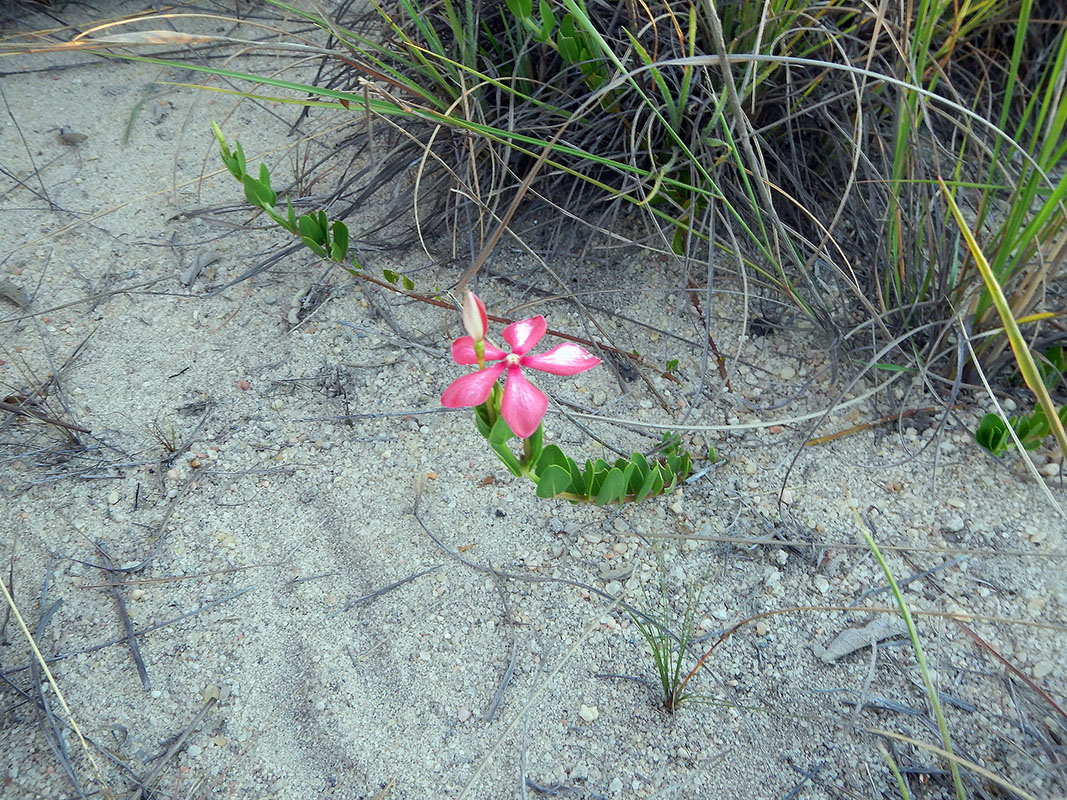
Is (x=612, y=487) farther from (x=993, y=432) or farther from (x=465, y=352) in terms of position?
(x=993, y=432)

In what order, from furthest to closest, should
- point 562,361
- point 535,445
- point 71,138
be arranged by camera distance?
point 71,138
point 535,445
point 562,361

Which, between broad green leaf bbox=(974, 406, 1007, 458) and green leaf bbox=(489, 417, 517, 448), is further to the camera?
broad green leaf bbox=(974, 406, 1007, 458)

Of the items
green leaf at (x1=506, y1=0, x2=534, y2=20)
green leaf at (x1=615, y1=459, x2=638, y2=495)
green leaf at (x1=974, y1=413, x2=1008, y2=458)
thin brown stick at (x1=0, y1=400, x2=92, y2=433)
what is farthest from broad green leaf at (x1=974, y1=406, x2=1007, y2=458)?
thin brown stick at (x1=0, y1=400, x2=92, y2=433)

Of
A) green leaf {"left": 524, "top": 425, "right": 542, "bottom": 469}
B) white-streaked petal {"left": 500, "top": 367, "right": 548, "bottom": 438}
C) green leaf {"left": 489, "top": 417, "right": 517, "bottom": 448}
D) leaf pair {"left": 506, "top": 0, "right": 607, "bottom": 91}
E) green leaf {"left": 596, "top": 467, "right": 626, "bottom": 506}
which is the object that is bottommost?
green leaf {"left": 596, "top": 467, "right": 626, "bottom": 506}

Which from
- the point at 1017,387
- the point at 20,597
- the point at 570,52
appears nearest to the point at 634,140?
the point at 570,52

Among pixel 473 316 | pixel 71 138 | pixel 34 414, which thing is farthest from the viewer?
pixel 71 138

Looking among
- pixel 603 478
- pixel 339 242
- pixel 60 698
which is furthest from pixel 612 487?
pixel 60 698

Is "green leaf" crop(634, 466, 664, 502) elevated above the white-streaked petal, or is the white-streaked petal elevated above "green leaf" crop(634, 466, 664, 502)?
the white-streaked petal

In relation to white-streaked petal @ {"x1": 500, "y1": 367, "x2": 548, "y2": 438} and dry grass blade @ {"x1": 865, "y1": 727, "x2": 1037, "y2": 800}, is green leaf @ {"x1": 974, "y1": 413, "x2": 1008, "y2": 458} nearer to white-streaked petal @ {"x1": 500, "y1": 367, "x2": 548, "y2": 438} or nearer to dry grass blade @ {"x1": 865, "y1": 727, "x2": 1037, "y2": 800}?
dry grass blade @ {"x1": 865, "y1": 727, "x2": 1037, "y2": 800}

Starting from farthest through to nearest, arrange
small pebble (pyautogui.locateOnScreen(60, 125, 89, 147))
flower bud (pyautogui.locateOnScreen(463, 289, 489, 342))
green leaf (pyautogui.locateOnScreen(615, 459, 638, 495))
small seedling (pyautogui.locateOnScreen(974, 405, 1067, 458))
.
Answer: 1. small pebble (pyautogui.locateOnScreen(60, 125, 89, 147))
2. small seedling (pyautogui.locateOnScreen(974, 405, 1067, 458))
3. green leaf (pyautogui.locateOnScreen(615, 459, 638, 495))
4. flower bud (pyautogui.locateOnScreen(463, 289, 489, 342))
